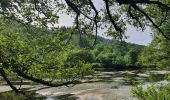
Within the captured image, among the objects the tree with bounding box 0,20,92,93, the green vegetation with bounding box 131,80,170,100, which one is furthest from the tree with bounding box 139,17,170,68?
the tree with bounding box 0,20,92,93

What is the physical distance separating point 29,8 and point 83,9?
2228 mm

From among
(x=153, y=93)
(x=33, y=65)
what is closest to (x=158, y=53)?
(x=153, y=93)

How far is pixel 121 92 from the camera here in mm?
52094

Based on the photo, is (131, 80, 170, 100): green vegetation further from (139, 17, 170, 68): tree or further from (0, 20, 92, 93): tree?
(139, 17, 170, 68): tree

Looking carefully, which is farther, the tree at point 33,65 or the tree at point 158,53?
the tree at point 158,53

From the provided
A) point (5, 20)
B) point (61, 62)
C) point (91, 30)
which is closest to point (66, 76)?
point (91, 30)

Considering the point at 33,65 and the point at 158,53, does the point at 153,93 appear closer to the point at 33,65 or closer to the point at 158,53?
the point at 33,65

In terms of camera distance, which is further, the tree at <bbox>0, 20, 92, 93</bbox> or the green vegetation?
the green vegetation

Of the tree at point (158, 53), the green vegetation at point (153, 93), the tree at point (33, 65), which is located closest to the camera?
the tree at point (33, 65)

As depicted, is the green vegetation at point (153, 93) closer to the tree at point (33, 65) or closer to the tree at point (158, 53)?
the tree at point (33, 65)

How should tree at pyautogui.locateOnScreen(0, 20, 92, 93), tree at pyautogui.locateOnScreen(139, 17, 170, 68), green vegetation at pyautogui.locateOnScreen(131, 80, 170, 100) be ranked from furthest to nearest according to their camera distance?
1. tree at pyautogui.locateOnScreen(139, 17, 170, 68)
2. green vegetation at pyautogui.locateOnScreen(131, 80, 170, 100)
3. tree at pyautogui.locateOnScreen(0, 20, 92, 93)

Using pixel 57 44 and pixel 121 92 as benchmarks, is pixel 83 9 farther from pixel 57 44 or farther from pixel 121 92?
pixel 121 92

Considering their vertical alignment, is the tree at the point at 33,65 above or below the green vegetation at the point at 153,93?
above

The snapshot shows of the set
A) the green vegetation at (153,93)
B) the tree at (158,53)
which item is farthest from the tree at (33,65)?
the tree at (158,53)
